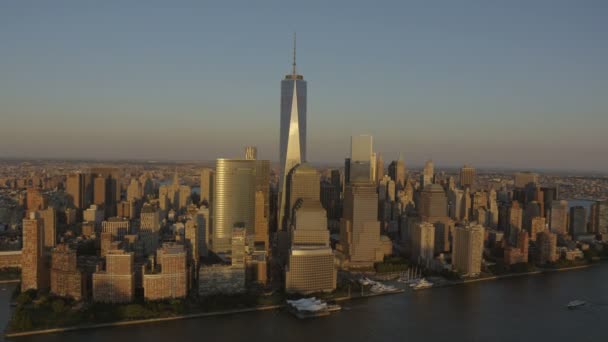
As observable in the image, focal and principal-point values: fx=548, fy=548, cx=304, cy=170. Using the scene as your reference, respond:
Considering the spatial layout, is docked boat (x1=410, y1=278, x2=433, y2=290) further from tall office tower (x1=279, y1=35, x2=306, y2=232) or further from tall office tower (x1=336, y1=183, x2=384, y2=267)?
tall office tower (x1=279, y1=35, x2=306, y2=232)

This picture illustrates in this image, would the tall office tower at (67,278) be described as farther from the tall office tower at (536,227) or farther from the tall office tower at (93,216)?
the tall office tower at (536,227)

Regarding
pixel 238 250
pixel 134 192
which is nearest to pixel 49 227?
pixel 238 250

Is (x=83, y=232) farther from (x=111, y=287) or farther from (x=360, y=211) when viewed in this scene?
(x=360, y=211)

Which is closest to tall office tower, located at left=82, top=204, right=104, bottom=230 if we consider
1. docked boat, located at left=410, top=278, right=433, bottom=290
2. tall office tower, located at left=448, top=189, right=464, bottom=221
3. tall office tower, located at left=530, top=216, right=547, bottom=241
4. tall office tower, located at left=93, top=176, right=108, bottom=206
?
tall office tower, located at left=93, top=176, right=108, bottom=206

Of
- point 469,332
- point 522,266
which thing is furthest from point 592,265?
point 469,332

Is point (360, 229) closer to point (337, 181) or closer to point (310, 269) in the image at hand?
point (310, 269)

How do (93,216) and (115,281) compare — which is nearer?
(115,281)

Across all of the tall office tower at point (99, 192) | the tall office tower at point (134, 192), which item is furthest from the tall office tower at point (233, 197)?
the tall office tower at point (134, 192)
